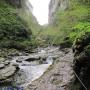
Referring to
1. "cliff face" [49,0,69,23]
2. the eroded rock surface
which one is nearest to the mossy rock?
the eroded rock surface

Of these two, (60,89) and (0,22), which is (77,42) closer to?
(60,89)

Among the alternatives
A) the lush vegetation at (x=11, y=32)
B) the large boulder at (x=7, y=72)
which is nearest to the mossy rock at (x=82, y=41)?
the large boulder at (x=7, y=72)

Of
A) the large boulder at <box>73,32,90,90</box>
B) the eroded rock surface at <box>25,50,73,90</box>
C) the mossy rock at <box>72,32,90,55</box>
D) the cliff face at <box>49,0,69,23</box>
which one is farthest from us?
the cliff face at <box>49,0,69,23</box>

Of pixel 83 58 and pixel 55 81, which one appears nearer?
pixel 83 58

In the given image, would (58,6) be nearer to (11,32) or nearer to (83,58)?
(11,32)

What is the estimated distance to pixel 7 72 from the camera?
1795cm

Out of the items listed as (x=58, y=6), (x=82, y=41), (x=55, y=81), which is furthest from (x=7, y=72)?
(x=58, y=6)

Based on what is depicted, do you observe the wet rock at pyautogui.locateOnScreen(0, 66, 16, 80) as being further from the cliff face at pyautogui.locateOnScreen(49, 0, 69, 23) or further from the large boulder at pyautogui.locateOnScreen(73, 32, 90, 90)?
the cliff face at pyautogui.locateOnScreen(49, 0, 69, 23)

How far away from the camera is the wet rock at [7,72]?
17.1 m

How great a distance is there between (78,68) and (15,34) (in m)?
37.6

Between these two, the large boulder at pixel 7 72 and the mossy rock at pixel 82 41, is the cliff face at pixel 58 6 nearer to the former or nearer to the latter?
the large boulder at pixel 7 72

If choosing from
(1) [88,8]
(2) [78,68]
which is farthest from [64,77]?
(1) [88,8]

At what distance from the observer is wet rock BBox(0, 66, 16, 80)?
17091mm

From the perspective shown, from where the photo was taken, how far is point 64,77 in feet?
50.5
